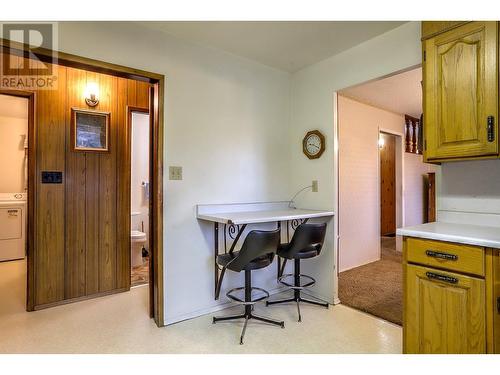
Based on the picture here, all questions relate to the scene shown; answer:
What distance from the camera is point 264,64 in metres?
2.91

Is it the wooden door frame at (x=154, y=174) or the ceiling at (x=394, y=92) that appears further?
the ceiling at (x=394, y=92)

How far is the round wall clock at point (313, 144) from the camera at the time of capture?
2785 mm

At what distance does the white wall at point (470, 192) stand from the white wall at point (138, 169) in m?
4.00

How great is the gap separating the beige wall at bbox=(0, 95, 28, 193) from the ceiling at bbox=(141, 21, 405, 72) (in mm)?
3961

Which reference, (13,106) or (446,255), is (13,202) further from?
(446,255)

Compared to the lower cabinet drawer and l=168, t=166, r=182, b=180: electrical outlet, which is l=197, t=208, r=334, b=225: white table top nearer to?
l=168, t=166, r=182, b=180: electrical outlet

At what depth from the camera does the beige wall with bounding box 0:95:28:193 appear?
4.70m

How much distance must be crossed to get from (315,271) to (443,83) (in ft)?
6.50

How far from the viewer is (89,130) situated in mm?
2811

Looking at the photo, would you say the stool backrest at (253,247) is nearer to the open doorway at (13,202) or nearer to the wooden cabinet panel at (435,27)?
the wooden cabinet panel at (435,27)

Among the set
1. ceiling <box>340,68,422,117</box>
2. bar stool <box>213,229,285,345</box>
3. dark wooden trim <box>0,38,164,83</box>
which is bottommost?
bar stool <box>213,229,285,345</box>

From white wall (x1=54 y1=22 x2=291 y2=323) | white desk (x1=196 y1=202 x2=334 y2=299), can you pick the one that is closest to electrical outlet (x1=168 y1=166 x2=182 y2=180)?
white wall (x1=54 y1=22 x2=291 y2=323)

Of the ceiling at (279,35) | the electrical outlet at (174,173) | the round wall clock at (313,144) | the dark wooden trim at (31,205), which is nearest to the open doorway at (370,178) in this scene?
the round wall clock at (313,144)
